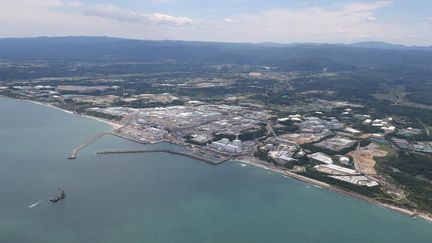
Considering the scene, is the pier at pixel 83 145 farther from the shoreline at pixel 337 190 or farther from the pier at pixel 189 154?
the shoreline at pixel 337 190

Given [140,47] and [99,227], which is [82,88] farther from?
[140,47]

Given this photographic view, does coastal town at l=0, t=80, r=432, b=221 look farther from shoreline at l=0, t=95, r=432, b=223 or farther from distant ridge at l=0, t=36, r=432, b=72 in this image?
distant ridge at l=0, t=36, r=432, b=72

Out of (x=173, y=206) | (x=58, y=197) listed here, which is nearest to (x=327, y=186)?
(x=173, y=206)

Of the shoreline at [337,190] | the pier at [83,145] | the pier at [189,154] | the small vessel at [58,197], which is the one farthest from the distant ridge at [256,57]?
the small vessel at [58,197]

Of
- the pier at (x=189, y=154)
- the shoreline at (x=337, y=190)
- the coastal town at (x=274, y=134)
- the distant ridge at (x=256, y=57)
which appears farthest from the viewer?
the distant ridge at (x=256, y=57)

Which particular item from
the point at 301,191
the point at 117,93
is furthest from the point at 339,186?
the point at 117,93

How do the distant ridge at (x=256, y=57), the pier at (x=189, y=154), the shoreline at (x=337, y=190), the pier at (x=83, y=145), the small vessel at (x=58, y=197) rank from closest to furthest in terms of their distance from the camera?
the shoreline at (x=337, y=190) → the small vessel at (x=58, y=197) → the pier at (x=189, y=154) → the pier at (x=83, y=145) → the distant ridge at (x=256, y=57)

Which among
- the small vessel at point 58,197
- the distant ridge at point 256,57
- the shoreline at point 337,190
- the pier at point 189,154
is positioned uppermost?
the distant ridge at point 256,57

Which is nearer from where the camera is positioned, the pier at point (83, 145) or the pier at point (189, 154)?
the pier at point (189, 154)

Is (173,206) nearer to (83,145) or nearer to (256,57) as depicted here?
(83,145)
